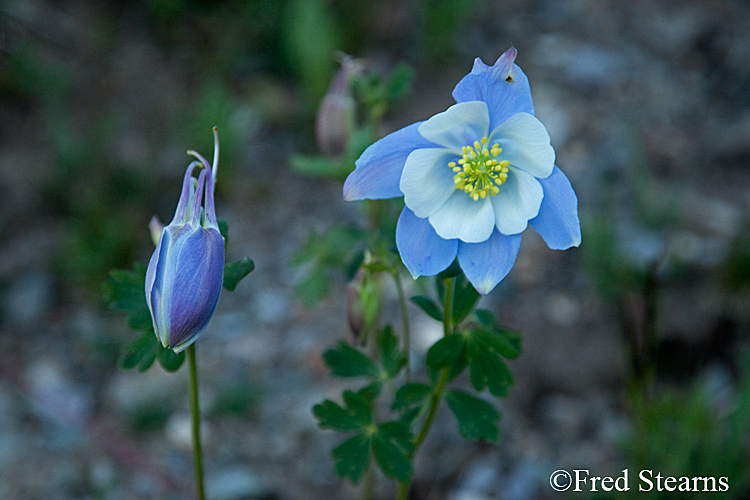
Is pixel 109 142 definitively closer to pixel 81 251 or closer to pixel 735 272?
pixel 81 251

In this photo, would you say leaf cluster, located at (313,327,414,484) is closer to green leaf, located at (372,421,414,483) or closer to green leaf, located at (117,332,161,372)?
green leaf, located at (372,421,414,483)

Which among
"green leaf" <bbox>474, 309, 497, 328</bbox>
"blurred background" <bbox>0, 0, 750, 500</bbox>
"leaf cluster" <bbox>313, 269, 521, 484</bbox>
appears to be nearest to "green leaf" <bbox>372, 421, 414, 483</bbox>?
"leaf cluster" <bbox>313, 269, 521, 484</bbox>

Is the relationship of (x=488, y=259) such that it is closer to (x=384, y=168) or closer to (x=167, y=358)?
(x=384, y=168)

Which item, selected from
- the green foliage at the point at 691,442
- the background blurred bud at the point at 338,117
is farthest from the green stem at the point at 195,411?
the green foliage at the point at 691,442

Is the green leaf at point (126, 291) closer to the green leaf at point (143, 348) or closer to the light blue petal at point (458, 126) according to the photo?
the green leaf at point (143, 348)

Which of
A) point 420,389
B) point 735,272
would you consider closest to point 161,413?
point 420,389

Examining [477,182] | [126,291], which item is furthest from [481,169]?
[126,291]

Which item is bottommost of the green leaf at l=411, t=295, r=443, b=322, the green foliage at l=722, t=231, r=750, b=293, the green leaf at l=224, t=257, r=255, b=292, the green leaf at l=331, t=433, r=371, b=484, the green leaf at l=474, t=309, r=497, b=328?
the green leaf at l=331, t=433, r=371, b=484
